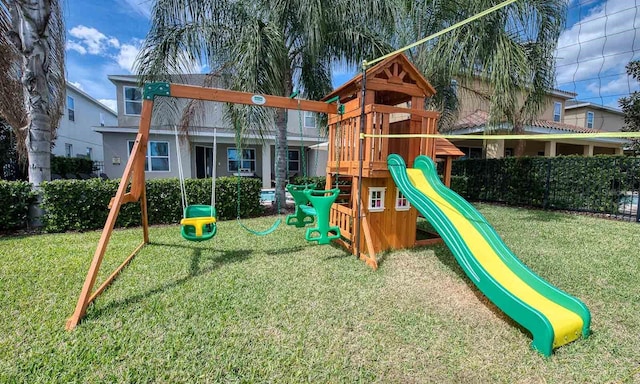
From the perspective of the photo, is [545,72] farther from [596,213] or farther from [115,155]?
[115,155]

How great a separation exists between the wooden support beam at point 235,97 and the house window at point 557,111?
60.5ft

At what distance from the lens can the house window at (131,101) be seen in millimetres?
12453

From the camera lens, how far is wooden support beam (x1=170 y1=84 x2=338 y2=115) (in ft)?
12.2

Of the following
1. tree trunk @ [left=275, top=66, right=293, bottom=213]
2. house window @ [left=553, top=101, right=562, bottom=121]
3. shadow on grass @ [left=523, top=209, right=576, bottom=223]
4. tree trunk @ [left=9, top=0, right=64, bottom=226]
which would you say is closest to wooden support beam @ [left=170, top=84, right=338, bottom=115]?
tree trunk @ [left=275, top=66, right=293, bottom=213]

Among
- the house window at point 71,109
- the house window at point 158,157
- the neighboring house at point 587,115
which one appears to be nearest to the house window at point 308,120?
the house window at point 158,157

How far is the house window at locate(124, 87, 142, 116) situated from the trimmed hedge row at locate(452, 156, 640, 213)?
1377 centimetres

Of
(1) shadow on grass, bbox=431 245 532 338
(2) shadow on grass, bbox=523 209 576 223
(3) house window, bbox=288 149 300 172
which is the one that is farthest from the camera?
(3) house window, bbox=288 149 300 172

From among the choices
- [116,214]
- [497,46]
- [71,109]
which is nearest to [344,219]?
[116,214]

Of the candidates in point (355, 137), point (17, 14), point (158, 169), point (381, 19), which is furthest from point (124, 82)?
point (355, 137)

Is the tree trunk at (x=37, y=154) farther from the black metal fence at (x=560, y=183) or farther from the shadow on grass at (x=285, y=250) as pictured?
the black metal fence at (x=560, y=183)

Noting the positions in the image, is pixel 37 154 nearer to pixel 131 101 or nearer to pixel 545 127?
pixel 131 101

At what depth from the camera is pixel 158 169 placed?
12.7m

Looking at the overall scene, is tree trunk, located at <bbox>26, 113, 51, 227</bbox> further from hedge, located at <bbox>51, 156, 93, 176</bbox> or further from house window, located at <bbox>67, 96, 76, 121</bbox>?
house window, located at <bbox>67, 96, 76, 121</bbox>

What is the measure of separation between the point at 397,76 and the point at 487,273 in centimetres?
321
